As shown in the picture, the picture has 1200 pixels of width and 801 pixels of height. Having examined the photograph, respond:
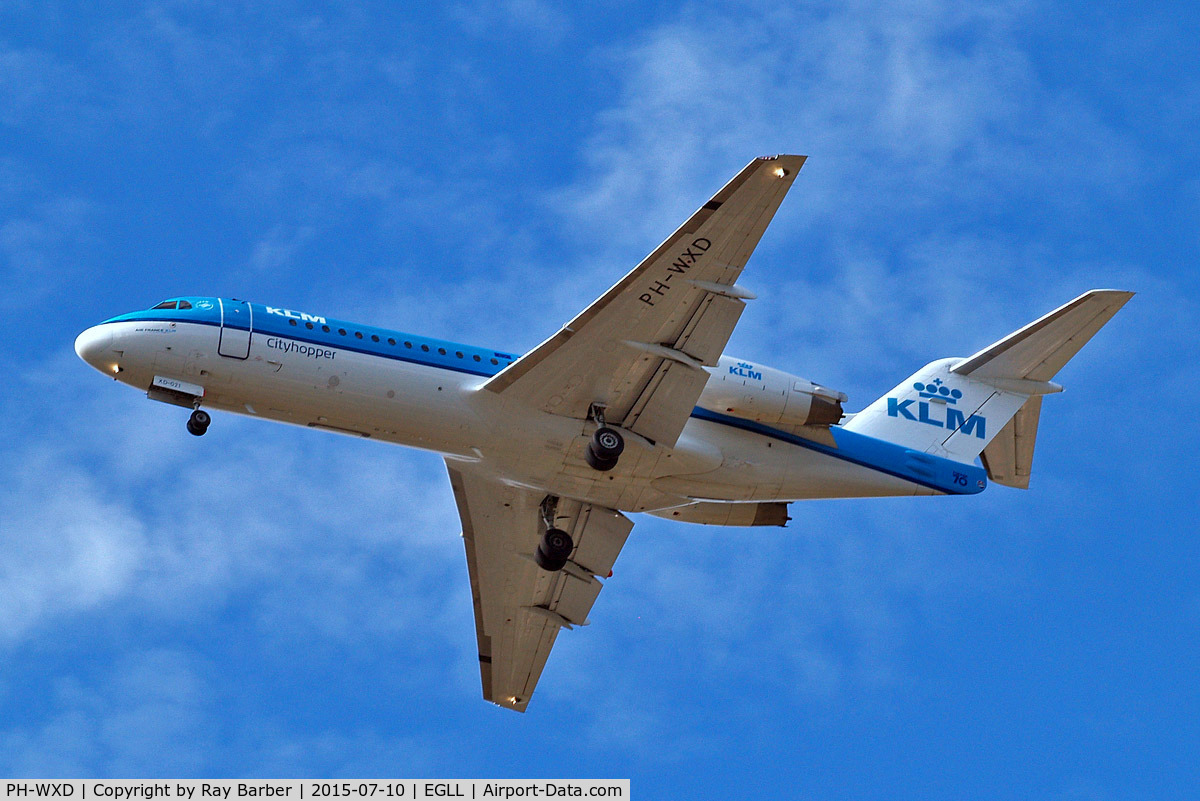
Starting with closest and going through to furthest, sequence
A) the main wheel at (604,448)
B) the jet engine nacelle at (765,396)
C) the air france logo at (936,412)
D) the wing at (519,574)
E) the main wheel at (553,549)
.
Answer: the main wheel at (604,448), the jet engine nacelle at (765,396), the main wheel at (553,549), the wing at (519,574), the air france logo at (936,412)

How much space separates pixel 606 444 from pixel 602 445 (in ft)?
0.28

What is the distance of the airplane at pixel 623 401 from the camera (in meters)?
27.4

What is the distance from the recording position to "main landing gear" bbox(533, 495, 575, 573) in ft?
105

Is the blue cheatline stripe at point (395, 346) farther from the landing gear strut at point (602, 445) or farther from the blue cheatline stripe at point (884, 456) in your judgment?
the blue cheatline stripe at point (884, 456)

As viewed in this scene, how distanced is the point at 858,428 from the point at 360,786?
564 inches

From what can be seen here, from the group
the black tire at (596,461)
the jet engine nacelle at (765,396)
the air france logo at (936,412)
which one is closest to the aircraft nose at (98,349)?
the black tire at (596,461)

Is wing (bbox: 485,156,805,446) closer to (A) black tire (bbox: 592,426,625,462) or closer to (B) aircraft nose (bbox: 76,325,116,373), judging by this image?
(A) black tire (bbox: 592,426,625,462)

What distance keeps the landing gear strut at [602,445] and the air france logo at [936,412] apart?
808 cm

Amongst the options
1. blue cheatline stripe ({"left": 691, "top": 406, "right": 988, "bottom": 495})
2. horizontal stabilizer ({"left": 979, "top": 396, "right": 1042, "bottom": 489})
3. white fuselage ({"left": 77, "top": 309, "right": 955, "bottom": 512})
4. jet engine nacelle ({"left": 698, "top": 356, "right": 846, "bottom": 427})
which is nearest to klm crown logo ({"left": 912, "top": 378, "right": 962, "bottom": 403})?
horizontal stabilizer ({"left": 979, "top": 396, "right": 1042, "bottom": 489})

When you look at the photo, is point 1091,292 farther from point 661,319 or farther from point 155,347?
point 155,347

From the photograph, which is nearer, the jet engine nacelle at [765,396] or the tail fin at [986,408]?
the jet engine nacelle at [765,396]

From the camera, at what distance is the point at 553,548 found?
105 feet
